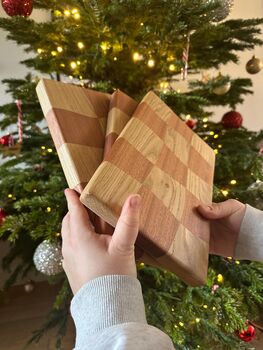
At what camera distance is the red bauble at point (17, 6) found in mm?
736

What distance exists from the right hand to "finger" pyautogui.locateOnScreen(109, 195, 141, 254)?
0.92 ft

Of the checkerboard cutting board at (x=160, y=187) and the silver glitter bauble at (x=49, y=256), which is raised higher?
the checkerboard cutting board at (x=160, y=187)

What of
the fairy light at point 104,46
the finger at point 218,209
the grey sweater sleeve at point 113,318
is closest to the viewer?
the grey sweater sleeve at point 113,318

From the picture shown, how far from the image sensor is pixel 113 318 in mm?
327

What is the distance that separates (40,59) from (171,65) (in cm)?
37

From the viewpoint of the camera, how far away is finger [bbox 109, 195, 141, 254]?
33cm

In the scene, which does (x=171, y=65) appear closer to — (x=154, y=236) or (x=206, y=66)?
(x=206, y=66)

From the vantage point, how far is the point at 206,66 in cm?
104

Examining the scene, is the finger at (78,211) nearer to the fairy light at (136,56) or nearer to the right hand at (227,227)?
the right hand at (227,227)

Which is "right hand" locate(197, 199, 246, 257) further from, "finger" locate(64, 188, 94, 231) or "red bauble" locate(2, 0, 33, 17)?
"red bauble" locate(2, 0, 33, 17)

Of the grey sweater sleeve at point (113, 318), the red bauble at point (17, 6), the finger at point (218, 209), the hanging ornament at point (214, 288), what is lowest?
the hanging ornament at point (214, 288)

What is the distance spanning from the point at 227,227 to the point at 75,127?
35 centimetres

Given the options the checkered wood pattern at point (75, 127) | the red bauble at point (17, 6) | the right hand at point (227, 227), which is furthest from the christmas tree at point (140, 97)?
the checkered wood pattern at point (75, 127)

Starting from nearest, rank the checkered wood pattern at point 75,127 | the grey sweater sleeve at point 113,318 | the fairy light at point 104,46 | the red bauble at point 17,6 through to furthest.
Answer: the grey sweater sleeve at point 113,318, the checkered wood pattern at point 75,127, the red bauble at point 17,6, the fairy light at point 104,46
